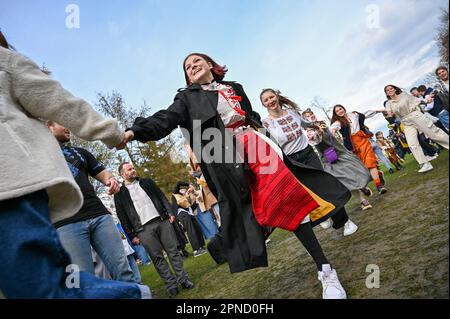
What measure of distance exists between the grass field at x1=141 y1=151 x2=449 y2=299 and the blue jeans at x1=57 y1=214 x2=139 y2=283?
109cm

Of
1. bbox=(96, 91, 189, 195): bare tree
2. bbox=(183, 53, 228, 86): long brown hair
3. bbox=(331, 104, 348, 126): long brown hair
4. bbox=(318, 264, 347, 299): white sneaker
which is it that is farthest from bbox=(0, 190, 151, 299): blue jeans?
bbox=(96, 91, 189, 195): bare tree

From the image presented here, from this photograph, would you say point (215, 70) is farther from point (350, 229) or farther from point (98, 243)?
point (350, 229)

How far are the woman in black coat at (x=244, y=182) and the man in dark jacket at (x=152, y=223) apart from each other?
2583 mm

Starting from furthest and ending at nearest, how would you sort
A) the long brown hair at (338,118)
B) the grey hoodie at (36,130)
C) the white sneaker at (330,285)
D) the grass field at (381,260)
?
1. the long brown hair at (338,118)
2. the white sneaker at (330,285)
3. the grass field at (381,260)
4. the grey hoodie at (36,130)

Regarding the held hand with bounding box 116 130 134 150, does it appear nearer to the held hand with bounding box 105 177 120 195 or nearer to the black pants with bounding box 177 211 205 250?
the held hand with bounding box 105 177 120 195

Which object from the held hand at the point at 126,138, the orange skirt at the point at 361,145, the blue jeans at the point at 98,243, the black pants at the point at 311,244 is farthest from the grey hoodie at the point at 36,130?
the orange skirt at the point at 361,145

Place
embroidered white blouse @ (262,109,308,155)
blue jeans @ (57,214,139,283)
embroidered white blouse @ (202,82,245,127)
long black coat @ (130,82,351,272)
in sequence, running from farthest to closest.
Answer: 1. embroidered white blouse @ (262,109,308,155)
2. blue jeans @ (57,214,139,283)
3. embroidered white blouse @ (202,82,245,127)
4. long black coat @ (130,82,351,272)

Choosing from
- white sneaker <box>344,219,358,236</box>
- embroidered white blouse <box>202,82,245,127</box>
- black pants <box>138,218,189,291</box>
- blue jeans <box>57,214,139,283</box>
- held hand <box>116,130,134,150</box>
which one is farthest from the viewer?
black pants <box>138,218,189,291</box>

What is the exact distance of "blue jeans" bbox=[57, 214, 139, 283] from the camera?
293 centimetres

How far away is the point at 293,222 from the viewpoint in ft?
8.48

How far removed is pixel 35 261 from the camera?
1.31 meters

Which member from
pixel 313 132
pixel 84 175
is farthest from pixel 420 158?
pixel 84 175

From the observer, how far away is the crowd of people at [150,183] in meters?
1.38

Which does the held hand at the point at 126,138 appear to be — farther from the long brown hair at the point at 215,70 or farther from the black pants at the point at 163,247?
the black pants at the point at 163,247
